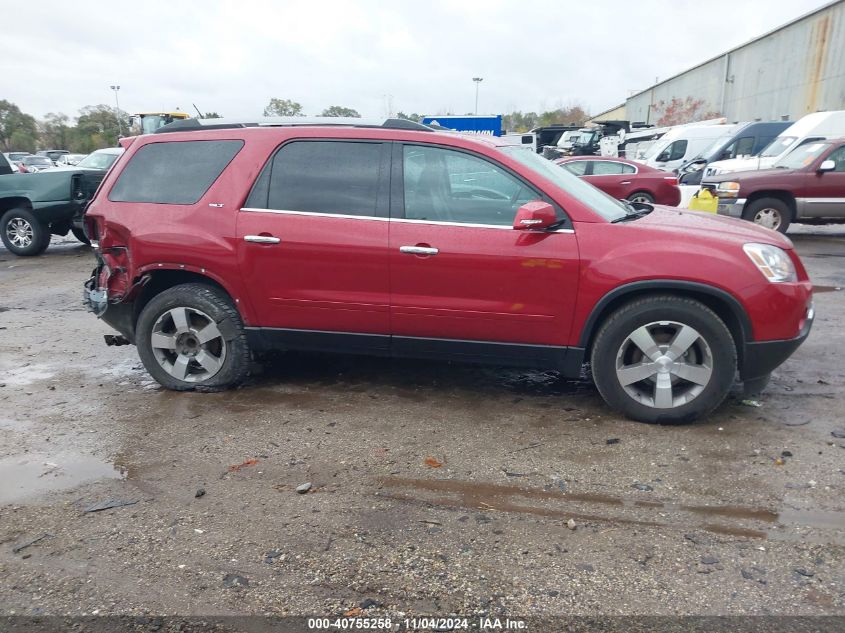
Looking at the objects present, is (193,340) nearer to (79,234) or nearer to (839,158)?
(79,234)

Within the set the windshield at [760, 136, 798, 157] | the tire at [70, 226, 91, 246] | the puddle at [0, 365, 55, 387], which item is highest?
the windshield at [760, 136, 798, 157]

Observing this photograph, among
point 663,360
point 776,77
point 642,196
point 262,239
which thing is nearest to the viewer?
point 663,360

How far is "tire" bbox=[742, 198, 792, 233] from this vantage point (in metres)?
11.0

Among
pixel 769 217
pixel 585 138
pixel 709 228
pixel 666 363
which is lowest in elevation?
pixel 666 363

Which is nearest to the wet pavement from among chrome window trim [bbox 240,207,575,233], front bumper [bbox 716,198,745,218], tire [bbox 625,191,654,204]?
chrome window trim [bbox 240,207,575,233]

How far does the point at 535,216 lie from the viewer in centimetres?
374

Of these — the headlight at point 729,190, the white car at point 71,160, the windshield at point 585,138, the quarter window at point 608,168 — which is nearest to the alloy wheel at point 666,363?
the headlight at point 729,190

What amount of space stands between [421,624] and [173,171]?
350 cm

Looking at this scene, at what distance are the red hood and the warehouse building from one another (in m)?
24.1

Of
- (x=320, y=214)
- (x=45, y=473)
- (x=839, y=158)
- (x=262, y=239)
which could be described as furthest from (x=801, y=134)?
(x=45, y=473)

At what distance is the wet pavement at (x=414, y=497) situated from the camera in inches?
100

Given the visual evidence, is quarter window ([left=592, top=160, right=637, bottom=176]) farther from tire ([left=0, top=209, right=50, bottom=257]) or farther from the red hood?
tire ([left=0, top=209, right=50, bottom=257])

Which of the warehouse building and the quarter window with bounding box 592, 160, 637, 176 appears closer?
the quarter window with bounding box 592, 160, 637, 176

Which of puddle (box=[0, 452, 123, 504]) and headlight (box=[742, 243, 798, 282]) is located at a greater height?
headlight (box=[742, 243, 798, 282])
